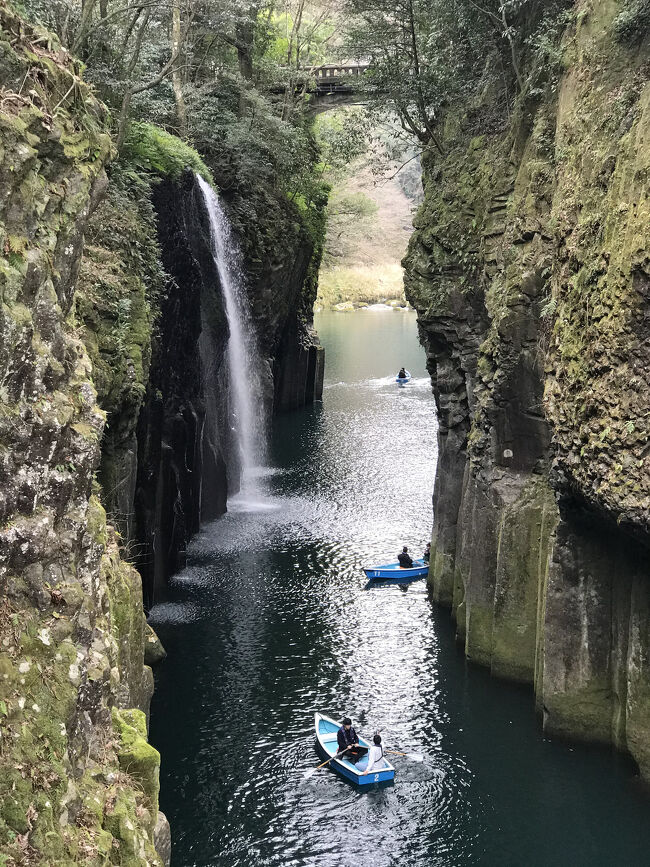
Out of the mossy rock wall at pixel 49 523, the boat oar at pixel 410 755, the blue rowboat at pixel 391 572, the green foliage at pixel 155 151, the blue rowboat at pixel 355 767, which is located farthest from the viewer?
the blue rowboat at pixel 391 572

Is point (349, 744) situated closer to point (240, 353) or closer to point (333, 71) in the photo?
point (240, 353)

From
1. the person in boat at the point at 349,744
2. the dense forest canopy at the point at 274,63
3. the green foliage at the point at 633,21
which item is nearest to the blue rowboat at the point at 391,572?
the person in boat at the point at 349,744

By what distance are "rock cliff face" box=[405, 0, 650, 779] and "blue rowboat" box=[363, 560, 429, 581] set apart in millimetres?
1771

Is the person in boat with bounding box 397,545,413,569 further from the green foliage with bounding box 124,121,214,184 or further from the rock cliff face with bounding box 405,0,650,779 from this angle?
the green foliage with bounding box 124,121,214,184

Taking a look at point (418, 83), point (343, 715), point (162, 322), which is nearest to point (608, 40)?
point (418, 83)

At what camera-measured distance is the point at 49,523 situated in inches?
360

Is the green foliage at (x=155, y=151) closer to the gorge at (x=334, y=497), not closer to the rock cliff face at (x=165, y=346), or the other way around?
the gorge at (x=334, y=497)

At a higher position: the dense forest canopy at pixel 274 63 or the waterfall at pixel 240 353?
the dense forest canopy at pixel 274 63

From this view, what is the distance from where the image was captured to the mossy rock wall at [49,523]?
7828 mm

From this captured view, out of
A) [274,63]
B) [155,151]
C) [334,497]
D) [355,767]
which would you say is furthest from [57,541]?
→ [274,63]

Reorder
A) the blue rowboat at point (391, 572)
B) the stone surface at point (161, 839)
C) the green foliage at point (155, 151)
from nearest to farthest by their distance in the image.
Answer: the stone surface at point (161, 839) < the green foliage at point (155, 151) < the blue rowboat at point (391, 572)

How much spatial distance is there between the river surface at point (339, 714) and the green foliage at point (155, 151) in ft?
41.2

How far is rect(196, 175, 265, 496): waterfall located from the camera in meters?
35.2

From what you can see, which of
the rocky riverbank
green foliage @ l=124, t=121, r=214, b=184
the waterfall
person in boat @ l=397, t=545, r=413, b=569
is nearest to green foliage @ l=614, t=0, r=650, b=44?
the rocky riverbank
